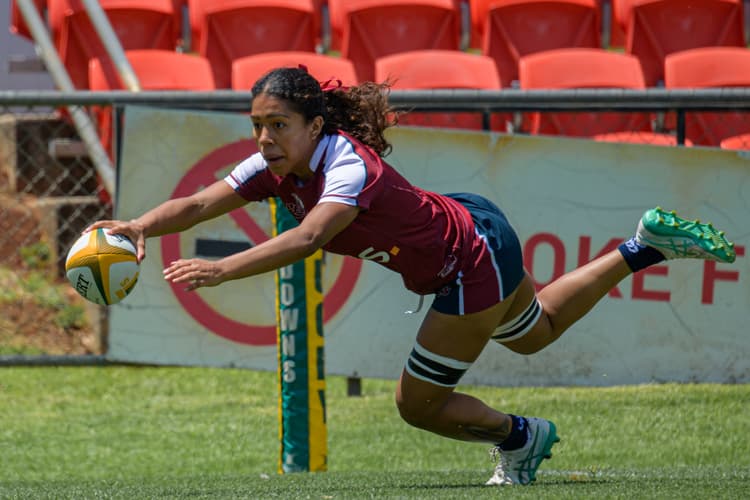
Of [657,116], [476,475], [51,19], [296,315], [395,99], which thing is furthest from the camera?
[51,19]

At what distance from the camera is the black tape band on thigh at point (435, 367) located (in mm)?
4590

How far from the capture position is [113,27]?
10328 millimetres

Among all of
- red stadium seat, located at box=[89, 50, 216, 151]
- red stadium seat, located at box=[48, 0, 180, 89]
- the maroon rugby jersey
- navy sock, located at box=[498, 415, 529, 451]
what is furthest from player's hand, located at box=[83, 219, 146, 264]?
red stadium seat, located at box=[48, 0, 180, 89]

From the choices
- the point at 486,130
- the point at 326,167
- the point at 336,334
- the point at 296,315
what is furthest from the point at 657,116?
the point at 326,167

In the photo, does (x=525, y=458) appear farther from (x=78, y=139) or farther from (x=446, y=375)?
(x=78, y=139)

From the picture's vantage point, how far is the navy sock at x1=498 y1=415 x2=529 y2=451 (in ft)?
16.1

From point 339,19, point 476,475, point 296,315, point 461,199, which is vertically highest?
point 339,19

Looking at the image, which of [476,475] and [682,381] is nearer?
[476,475]

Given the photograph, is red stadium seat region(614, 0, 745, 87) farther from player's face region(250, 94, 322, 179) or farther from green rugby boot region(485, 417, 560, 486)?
player's face region(250, 94, 322, 179)

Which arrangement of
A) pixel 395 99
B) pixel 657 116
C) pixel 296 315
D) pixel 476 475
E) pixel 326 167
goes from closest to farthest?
1. pixel 326 167
2. pixel 476 475
3. pixel 296 315
4. pixel 395 99
5. pixel 657 116

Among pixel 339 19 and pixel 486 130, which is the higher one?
pixel 339 19

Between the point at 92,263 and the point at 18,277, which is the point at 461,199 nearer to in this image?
the point at 92,263

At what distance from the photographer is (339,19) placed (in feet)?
33.9

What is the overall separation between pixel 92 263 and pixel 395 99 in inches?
108
